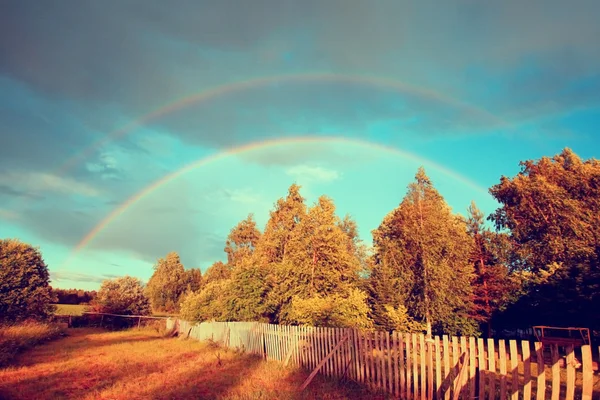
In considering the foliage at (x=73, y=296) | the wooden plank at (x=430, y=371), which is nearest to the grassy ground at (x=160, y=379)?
the wooden plank at (x=430, y=371)

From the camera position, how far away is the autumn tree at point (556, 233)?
24.4m

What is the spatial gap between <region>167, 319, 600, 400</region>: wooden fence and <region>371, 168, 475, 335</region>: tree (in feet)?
57.8

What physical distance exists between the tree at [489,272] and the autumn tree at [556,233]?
1922 mm

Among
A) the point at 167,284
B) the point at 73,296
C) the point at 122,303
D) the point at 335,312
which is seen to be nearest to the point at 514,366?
the point at 335,312

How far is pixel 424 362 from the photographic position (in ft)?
23.6

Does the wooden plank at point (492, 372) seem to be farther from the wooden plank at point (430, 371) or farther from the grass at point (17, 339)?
the grass at point (17, 339)

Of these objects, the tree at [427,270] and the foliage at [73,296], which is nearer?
the tree at [427,270]

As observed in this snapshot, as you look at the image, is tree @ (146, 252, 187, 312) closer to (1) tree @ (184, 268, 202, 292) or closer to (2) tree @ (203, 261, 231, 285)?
(1) tree @ (184, 268, 202, 292)

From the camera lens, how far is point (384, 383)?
320 inches

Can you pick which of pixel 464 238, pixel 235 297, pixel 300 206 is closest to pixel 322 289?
pixel 235 297

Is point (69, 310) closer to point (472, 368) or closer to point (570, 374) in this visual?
point (472, 368)

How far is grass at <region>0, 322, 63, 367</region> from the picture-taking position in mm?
14061

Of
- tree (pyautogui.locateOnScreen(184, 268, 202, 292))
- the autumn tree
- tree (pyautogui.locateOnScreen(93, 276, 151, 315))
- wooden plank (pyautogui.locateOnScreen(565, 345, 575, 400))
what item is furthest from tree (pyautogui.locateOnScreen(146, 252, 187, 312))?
wooden plank (pyautogui.locateOnScreen(565, 345, 575, 400))

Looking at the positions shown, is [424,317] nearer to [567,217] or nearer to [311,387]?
[567,217]
